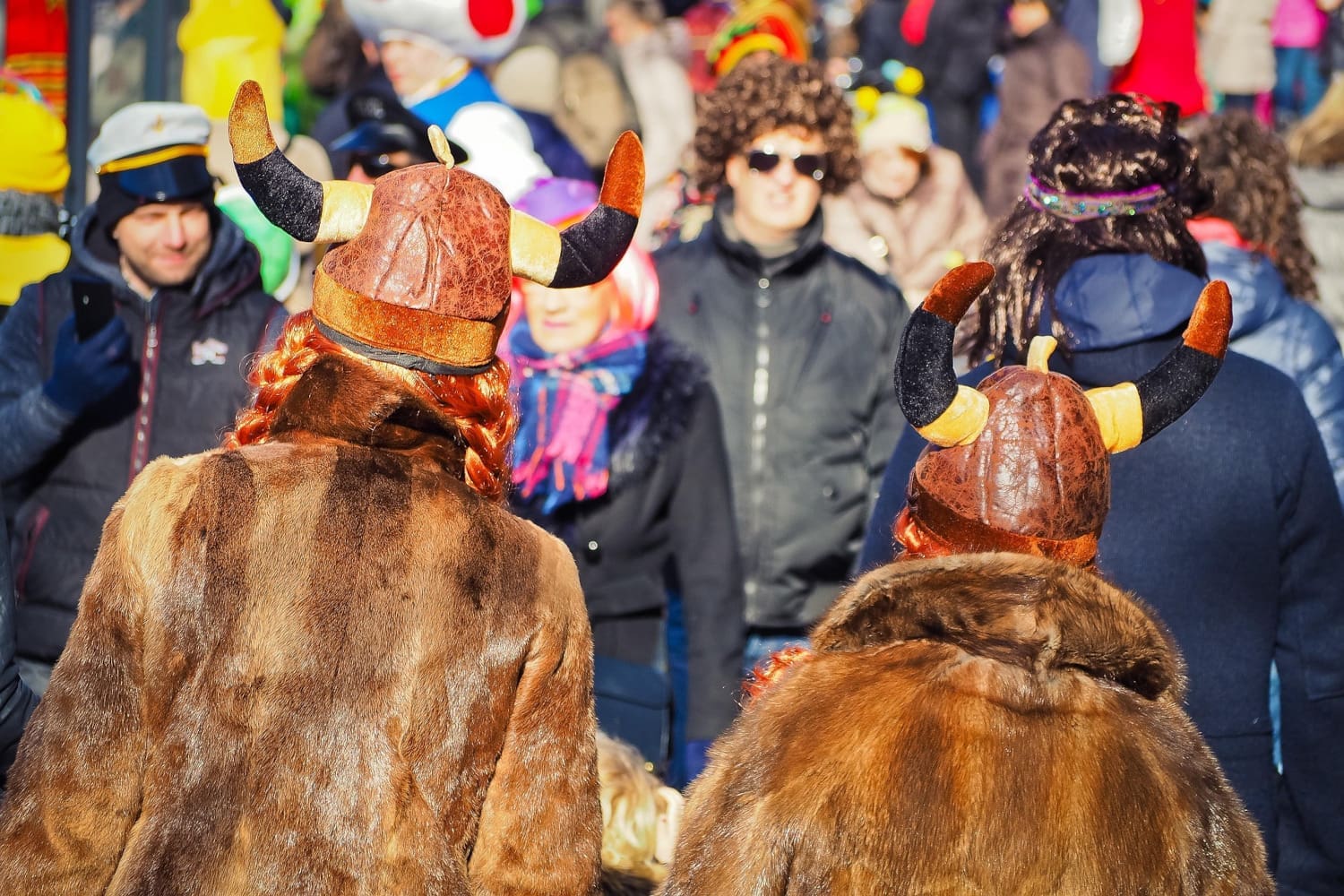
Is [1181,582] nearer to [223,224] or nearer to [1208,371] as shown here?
[1208,371]

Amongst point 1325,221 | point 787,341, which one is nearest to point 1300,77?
point 1325,221

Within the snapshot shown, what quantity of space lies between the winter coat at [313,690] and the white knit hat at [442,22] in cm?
445

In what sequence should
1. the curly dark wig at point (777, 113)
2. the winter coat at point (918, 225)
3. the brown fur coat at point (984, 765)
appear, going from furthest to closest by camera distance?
1. the winter coat at point (918, 225)
2. the curly dark wig at point (777, 113)
3. the brown fur coat at point (984, 765)

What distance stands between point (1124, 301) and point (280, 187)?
168 centimetres

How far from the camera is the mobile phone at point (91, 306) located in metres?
4.72

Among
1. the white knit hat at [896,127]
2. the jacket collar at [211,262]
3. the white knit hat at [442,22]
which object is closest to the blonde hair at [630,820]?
the jacket collar at [211,262]

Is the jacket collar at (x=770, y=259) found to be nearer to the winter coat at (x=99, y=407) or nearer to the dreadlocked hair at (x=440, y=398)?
the winter coat at (x=99, y=407)

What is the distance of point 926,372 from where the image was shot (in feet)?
8.11

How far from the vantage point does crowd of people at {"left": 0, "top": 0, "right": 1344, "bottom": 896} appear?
7.72 feet

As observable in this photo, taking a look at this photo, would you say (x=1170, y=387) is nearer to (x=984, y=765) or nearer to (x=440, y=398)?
(x=984, y=765)

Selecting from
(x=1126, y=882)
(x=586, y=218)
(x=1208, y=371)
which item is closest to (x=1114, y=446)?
(x=1208, y=371)

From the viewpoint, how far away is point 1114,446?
2609 millimetres

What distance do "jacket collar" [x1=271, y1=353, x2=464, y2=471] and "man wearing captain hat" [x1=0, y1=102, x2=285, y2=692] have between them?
6.98ft

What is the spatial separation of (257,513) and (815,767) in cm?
93
